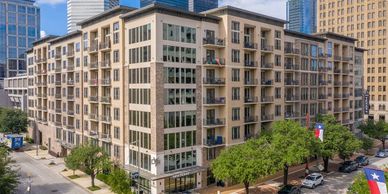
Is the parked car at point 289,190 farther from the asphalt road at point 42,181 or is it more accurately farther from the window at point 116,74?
the window at point 116,74

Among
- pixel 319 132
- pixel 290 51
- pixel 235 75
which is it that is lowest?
pixel 319 132

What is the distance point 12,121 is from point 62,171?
37.6 meters

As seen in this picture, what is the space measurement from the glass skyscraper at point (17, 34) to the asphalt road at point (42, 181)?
129244 millimetres

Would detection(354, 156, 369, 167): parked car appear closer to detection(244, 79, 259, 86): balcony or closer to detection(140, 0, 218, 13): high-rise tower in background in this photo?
detection(244, 79, 259, 86): balcony

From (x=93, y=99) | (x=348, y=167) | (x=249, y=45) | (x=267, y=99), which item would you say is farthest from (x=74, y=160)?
(x=348, y=167)

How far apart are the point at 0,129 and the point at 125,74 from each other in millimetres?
59723

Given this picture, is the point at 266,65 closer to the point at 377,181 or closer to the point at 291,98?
the point at 291,98

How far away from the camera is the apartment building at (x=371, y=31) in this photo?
11756 centimetres

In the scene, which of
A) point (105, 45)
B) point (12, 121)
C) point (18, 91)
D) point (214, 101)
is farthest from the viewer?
point (18, 91)

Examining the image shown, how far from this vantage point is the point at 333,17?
125750 millimetres

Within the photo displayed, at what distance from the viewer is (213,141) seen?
51.0 metres

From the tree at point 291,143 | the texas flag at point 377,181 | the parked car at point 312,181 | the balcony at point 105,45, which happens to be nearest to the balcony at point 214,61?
the tree at point 291,143

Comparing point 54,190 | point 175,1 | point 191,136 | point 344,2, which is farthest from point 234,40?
point 175,1

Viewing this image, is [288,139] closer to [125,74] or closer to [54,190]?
[125,74]
